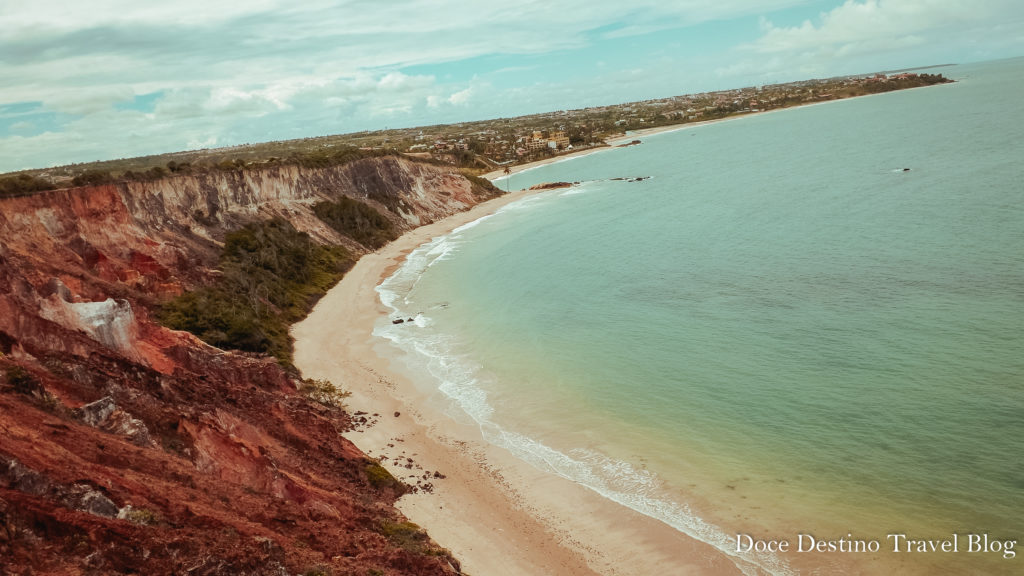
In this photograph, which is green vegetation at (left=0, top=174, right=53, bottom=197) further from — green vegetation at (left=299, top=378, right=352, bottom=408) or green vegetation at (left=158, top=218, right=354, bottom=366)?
green vegetation at (left=299, top=378, right=352, bottom=408)

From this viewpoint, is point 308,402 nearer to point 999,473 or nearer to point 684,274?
point 999,473

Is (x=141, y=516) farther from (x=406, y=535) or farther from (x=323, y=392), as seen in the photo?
(x=323, y=392)

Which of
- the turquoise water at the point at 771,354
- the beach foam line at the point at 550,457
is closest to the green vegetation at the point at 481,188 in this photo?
the turquoise water at the point at 771,354

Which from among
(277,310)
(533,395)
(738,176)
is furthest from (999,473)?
(738,176)

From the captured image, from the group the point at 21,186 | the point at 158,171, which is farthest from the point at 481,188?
the point at 21,186

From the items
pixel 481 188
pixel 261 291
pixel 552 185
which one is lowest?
pixel 261 291

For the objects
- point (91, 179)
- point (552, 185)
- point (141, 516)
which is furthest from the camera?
point (552, 185)
